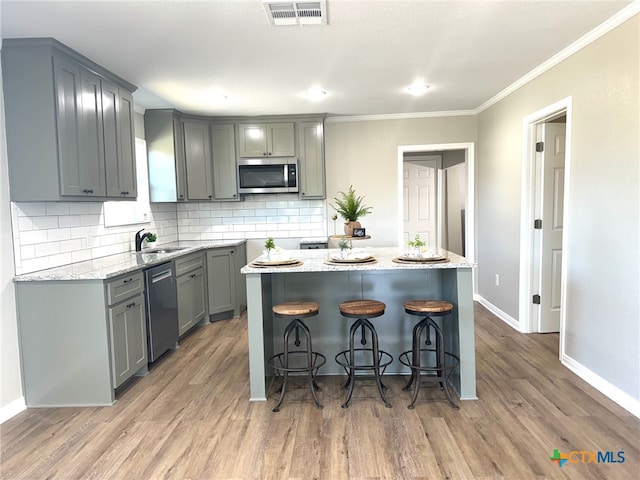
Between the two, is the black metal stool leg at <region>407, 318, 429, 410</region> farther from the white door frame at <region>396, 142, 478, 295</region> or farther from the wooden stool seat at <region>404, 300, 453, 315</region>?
the white door frame at <region>396, 142, 478, 295</region>

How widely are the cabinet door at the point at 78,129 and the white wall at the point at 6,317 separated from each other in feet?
1.14

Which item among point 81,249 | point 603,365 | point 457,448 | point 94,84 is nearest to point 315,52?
point 94,84

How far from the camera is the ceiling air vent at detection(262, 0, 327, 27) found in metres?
2.26

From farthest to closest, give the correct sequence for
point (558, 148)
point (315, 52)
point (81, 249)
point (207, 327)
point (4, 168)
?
point (207, 327), point (558, 148), point (81, 249), point (315, 52), point (4, 168)

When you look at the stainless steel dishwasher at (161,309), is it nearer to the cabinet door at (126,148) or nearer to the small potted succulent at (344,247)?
the cabinet door at (126,148)

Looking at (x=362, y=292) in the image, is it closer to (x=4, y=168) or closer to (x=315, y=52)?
(x=315, y=52)

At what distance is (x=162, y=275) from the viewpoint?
3.55 meters

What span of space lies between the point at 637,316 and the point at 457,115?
11.2ft

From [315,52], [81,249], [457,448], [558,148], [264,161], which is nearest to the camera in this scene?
[457,448]

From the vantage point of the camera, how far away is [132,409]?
8.93 feet

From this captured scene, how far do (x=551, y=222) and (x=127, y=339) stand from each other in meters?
3.94

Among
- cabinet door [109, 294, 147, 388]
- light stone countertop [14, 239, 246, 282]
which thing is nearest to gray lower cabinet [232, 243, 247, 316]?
light stone countertop [14, 239, 246, 282]

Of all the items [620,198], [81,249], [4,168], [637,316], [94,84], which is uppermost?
[94,84]

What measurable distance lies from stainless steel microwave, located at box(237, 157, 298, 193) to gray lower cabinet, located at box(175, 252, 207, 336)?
1119mm
